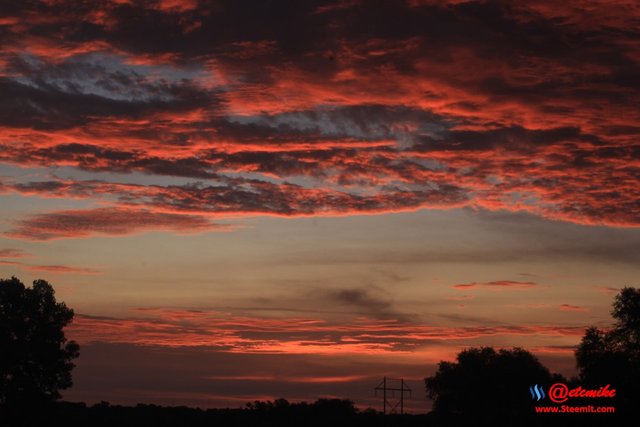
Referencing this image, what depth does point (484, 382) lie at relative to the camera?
437 ft

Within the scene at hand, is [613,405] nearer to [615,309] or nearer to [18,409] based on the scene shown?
[615,309]

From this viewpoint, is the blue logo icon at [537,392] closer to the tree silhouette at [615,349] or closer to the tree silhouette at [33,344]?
the tree silhouette at [615,349]

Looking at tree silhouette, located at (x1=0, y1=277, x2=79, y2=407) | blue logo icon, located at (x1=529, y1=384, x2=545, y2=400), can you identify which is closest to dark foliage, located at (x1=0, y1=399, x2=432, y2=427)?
tree silhouette, located at (x1=0, y1=277, x2=79, y2=407)

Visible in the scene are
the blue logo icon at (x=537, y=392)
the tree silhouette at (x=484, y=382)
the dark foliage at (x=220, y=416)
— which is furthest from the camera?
the tree silhouette at (x=484, y=382)

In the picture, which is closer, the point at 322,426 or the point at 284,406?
the point at 322,426

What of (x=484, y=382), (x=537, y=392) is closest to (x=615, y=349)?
(x=537, y=392)

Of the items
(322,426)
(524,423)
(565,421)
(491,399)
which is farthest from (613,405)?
(491,399)

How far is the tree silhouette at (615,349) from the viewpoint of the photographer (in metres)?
90.1

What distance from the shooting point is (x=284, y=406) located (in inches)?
4195

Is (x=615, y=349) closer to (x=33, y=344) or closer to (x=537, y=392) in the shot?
(x=537, y=392)

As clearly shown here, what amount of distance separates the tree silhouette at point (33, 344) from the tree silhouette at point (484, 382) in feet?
191

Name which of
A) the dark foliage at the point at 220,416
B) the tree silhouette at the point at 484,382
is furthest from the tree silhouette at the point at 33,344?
the tree silhouette at the point at 484,382

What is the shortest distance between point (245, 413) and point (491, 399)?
46098mm

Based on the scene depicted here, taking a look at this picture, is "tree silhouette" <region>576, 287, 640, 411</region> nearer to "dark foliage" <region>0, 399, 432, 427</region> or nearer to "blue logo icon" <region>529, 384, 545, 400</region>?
"blue logo icon" <region>529, 384, 545, 400</region>
